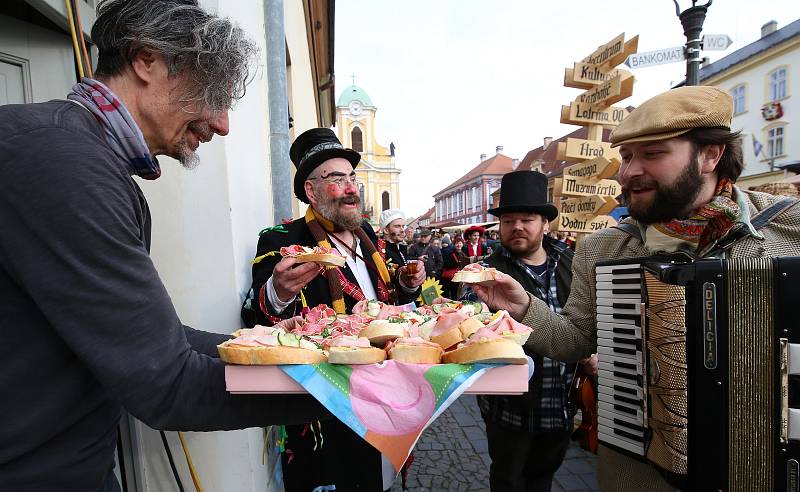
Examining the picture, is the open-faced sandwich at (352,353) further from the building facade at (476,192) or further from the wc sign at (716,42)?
the building facade at (476,192)

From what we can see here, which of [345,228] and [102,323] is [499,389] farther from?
[345,228]

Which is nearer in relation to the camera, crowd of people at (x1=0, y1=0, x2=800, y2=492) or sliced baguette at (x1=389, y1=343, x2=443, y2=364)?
crowd of people at (x1=0, y1=0, x2=800, y2=492)

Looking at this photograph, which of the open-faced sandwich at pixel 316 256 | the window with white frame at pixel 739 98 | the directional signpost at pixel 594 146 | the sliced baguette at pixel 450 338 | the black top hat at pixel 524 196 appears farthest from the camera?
the window with white frame at pixel 739 98

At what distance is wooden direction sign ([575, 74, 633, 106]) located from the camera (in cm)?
418

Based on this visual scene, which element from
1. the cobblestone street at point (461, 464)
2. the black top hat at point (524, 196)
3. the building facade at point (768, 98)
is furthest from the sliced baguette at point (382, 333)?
the building facade at point (768, 98)

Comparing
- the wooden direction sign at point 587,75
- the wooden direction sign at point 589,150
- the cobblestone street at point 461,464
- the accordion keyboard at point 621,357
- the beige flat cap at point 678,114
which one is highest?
the wooden direction sign at point 587,75

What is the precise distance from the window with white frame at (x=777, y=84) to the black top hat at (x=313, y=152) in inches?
1247

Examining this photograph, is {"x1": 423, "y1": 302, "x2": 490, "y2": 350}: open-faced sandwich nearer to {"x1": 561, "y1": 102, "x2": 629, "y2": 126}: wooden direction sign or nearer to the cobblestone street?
the cobblestone street

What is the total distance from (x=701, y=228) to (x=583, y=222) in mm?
2777

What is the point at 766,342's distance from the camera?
135 cm

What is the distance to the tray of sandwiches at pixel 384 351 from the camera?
3.27 ft

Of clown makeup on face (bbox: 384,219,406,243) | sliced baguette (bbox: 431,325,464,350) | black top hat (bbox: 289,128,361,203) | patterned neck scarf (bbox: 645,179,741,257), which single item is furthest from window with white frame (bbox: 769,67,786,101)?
sliced baguette (bbox: 431,325,464,350)

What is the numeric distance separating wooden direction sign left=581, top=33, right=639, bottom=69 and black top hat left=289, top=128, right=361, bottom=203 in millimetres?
3286

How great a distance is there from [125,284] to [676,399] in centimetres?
180
